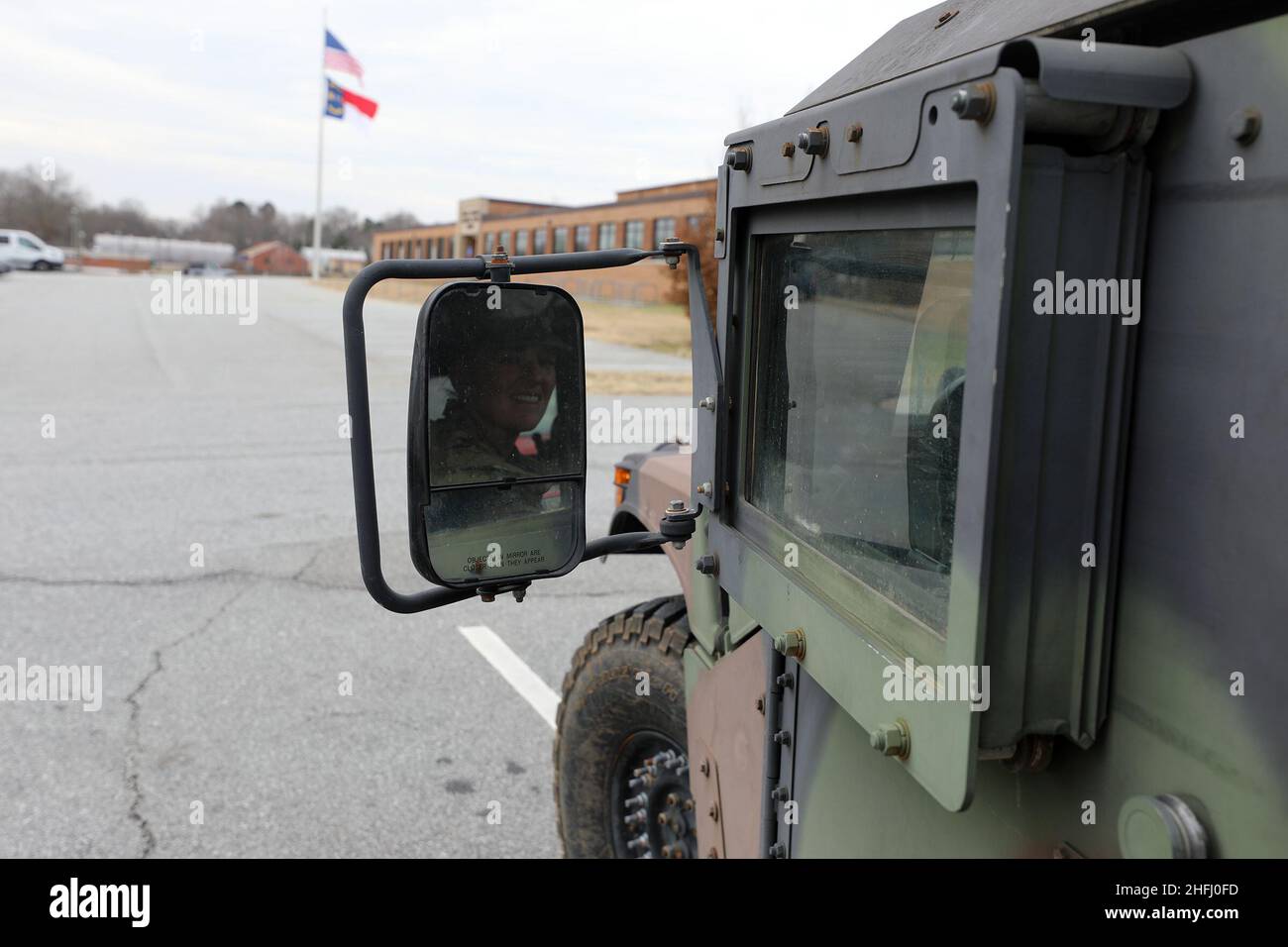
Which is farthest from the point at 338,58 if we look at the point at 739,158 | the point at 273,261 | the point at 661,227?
the point at 273,261

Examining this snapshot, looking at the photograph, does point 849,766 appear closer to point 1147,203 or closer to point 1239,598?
point 1239,598

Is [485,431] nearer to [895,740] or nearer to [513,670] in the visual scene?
[895,740]

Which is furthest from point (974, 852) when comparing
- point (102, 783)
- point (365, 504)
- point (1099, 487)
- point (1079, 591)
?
point (102, 783)

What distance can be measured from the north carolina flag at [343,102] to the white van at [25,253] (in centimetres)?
1904

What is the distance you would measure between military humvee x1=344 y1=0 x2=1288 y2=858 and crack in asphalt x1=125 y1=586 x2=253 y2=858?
2.86m

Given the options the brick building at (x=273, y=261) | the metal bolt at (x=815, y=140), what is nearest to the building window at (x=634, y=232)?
the metal bolt at (x=815, y=140)

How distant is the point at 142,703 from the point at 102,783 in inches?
31.0

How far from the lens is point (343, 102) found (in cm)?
4294

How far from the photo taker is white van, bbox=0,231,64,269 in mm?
51625

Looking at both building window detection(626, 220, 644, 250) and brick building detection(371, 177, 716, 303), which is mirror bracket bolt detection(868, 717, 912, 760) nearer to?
brick building detection(371, 177, 716, 303)

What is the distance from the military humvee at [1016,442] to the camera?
1.04 metres

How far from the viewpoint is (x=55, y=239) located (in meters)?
94.1
